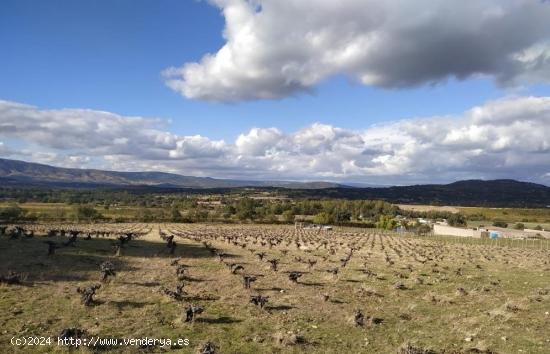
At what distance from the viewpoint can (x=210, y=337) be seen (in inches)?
529

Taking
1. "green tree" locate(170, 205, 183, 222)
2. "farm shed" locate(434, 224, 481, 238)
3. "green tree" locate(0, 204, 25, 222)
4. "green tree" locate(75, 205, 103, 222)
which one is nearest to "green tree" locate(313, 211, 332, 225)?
"farm shed" locate(434, 224, 481, 238)

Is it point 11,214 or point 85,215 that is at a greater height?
point 11,214

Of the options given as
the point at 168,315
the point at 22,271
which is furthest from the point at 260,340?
the point at 22,271

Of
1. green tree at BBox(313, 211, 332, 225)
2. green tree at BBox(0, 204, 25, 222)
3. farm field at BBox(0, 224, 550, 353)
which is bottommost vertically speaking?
green tree at BBox(313, 211, 332, 225)

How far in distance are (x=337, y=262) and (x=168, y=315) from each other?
2024 centimetres

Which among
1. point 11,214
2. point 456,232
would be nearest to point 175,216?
point 11,214

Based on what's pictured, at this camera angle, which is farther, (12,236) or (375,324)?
(12,236)

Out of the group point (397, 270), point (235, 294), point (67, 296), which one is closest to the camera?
point (67, 296)

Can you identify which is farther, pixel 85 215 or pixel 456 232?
pixel 456 232

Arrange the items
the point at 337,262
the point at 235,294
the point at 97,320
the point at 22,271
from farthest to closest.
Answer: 1. the point at 337,262
2. the point at 22,271
3. the point at 235,294
4. the point at 97,320

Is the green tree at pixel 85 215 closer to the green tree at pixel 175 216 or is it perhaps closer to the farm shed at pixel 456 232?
the green tree at pixel 175 216

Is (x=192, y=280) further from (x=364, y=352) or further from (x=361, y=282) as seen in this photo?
(x=364, y=352)

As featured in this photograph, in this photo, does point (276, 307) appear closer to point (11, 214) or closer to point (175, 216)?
point (11, 214)

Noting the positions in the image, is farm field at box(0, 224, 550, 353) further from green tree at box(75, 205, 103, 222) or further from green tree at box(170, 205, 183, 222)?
green tree at box(170, 205, 183, 222)
